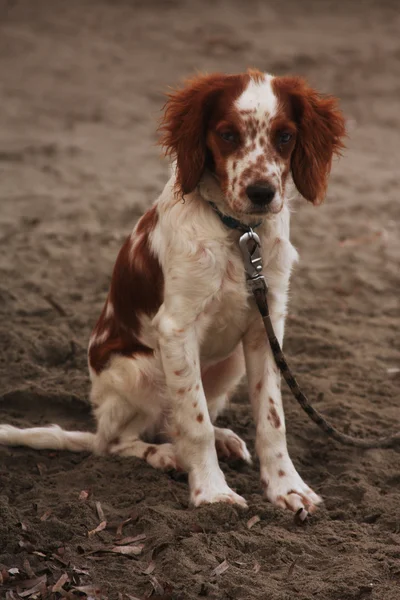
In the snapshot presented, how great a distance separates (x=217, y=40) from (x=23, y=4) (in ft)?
9.98

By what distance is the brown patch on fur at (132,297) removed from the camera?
4.54m

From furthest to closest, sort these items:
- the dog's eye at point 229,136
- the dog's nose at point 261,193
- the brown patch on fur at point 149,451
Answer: the brown patch on fur at point 149,451, the dog's eye at point 229,136, the dog's nose at point 261,193

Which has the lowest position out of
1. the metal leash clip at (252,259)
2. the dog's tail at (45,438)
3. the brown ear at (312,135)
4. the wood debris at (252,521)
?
the wood debris at (252,521)

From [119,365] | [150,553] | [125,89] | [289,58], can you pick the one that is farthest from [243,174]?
[289,58]

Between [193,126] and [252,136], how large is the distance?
0.27 metres

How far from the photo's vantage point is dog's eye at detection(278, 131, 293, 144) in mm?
4211

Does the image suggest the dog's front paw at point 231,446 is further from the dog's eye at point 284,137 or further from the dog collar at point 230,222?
the dog's eye at point 284,137

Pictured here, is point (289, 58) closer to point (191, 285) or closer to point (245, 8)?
point (245, 8)

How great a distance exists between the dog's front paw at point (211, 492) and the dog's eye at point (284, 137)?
1.51 meters

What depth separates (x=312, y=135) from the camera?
4.36 metres

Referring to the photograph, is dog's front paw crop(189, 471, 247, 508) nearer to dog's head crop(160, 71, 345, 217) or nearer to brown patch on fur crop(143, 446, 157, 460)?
brown patch on fur crop(143, 446, 157, 460)

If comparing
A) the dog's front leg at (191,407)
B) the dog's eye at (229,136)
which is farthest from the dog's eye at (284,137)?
the dog's front leg at (191,407)

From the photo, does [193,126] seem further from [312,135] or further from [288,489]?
[288,489]

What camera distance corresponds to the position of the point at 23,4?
14219mm
